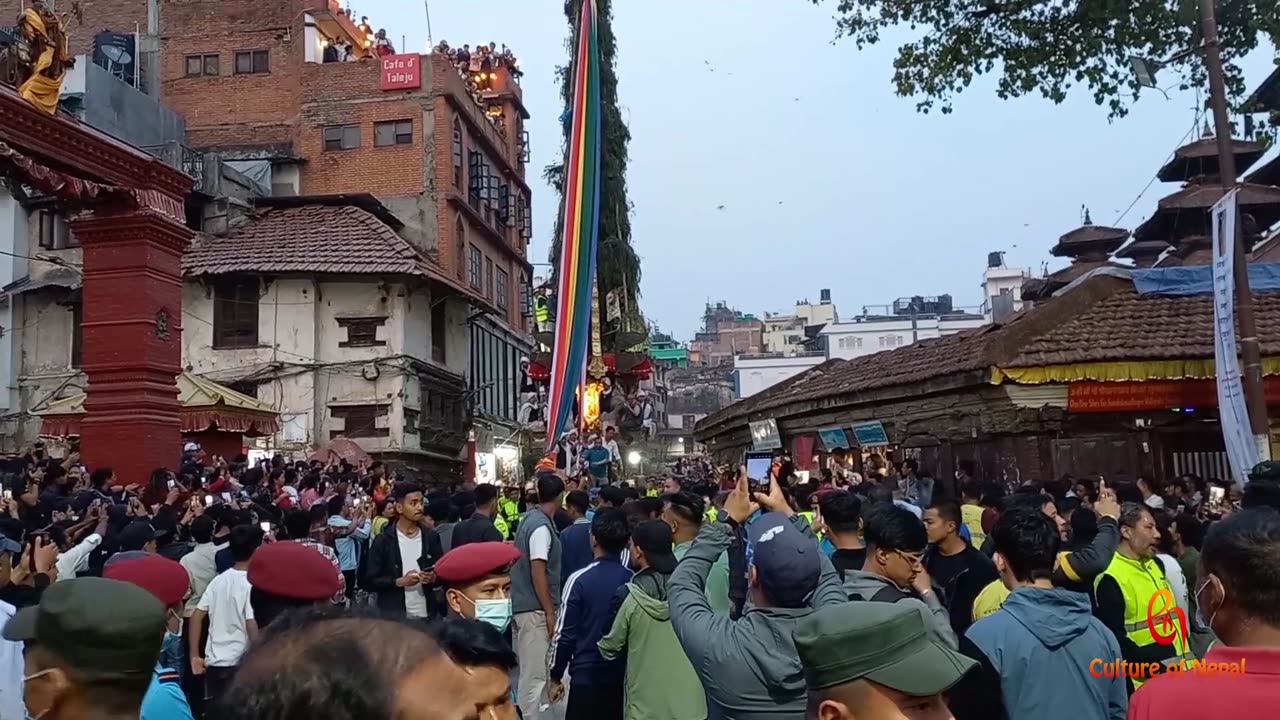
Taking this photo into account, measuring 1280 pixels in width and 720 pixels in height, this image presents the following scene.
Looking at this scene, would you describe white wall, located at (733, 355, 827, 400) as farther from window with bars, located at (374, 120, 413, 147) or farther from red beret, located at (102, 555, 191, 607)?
red beret, located at (102, 555, 191, 607)

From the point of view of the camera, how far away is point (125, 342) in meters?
15.0

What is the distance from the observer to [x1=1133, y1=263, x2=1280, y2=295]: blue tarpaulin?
16125mm

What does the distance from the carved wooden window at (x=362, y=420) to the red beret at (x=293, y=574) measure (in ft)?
81.4

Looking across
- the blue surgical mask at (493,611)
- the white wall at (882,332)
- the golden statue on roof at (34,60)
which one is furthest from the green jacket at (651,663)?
the white wall at (882,332)

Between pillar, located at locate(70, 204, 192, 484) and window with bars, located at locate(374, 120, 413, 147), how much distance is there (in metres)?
18.3

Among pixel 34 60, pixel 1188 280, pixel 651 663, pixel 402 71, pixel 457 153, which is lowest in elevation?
pixel 651 663

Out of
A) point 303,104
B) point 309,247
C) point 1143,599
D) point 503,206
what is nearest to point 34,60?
point 1143,599

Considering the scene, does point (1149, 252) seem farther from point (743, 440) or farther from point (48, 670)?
point (48, 670)

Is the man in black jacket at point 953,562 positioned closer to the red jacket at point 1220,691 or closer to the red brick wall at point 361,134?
the red jacket at point 1220,691

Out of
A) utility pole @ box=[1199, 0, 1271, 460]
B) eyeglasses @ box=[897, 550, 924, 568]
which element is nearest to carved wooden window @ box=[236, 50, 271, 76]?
utility pole @ box=[1199, 0, 1271, 460]

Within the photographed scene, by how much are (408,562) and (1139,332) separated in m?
11.2

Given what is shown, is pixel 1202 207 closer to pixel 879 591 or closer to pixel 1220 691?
pixel 879 591

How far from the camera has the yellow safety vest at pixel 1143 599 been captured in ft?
16.9

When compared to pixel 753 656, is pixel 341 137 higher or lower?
higher
